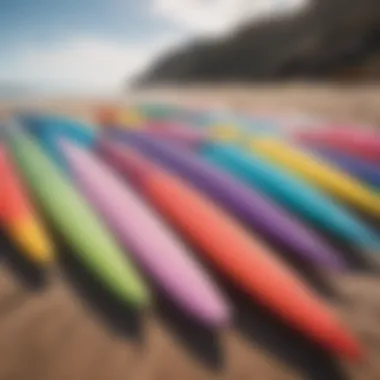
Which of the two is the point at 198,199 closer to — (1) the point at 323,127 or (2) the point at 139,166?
(2) the point at 139,166

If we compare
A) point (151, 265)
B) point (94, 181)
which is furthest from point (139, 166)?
point (151, 265)

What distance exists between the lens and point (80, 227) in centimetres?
39

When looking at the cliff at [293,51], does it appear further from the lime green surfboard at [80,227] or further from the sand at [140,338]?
the sand at [140,338]

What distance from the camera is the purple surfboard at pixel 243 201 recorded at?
0.41 metres

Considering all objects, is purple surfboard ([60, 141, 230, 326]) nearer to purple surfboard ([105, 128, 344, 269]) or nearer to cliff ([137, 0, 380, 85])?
purple surfboard ([105, 128, 344, 269])

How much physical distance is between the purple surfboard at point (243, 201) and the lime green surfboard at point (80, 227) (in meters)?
0.10

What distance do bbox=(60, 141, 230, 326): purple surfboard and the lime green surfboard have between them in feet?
0.04

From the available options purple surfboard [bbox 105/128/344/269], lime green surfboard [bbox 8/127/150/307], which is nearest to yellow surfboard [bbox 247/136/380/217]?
purple surfboard [bbox 105/128/344/269]

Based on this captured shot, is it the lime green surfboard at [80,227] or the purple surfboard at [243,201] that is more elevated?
the lime green surfboard at [80,227]

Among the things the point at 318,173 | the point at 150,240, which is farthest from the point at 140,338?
the point at 318,173

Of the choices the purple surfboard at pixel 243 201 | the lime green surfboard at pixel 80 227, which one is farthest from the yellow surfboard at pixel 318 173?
the lime green surfboard at pixel 80 227

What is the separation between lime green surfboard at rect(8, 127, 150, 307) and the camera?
0.34 meters

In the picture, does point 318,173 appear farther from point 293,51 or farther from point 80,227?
point 293,51

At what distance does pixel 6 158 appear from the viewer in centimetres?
50
